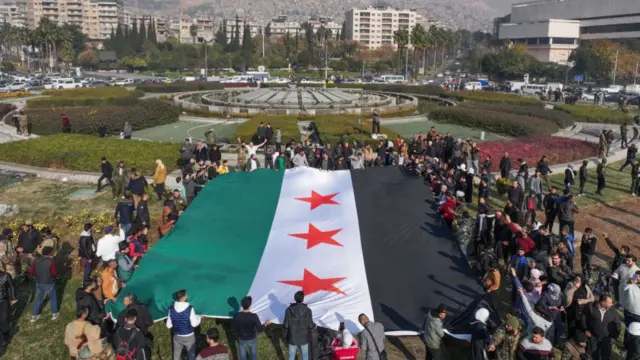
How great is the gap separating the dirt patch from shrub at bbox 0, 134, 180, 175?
571 inches

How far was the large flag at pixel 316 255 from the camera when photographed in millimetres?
9031

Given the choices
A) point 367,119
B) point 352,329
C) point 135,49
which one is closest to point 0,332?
point 352,329

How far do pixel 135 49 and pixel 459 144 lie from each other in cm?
12352

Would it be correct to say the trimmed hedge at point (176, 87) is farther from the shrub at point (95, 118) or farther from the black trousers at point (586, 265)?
the black trousers at point (586, 265)

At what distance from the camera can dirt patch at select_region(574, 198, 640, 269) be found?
13.6 metres

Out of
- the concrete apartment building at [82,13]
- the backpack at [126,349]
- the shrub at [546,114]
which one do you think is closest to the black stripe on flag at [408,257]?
the backpack at [126,349]

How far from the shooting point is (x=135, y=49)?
128m

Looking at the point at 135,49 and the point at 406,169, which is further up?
the point at 135,49

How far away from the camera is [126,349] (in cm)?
741

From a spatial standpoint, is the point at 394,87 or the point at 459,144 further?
the point at 394,87

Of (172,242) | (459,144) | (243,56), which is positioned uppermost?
(243,56)

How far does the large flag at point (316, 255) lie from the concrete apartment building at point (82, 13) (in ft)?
600

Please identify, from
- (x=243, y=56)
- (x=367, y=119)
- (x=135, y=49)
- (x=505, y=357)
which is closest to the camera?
(x=505, y=357)

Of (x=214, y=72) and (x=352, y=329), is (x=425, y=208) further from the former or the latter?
(x=214, y=72)
